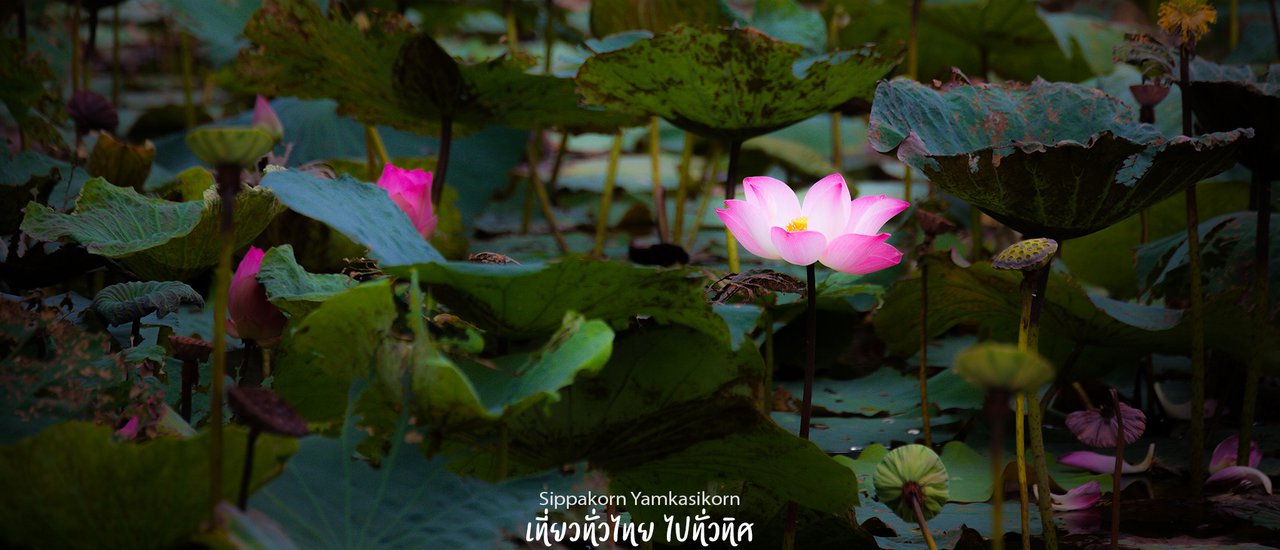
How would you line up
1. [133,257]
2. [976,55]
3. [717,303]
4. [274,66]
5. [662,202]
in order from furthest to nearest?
[976,55] → [662,202] → [274,66] → [133,257] → [717,303]

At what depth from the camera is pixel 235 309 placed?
82 centimetres

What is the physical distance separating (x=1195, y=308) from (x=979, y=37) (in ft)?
3.43

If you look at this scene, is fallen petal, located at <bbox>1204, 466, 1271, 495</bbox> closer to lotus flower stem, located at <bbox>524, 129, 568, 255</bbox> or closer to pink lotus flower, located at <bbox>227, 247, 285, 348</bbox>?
pink lotus flower, located at <bbox>227, 247, 285, 348</bbox>

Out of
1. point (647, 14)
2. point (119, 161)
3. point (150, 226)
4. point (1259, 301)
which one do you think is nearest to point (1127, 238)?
point (1259, 301)

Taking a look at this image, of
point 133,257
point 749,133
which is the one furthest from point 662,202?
point 133,257

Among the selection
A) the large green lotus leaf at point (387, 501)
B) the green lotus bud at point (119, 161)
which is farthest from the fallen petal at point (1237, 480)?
the green lotus bud at point (119, 161)

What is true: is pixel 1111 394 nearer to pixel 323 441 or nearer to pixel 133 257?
pixel 323 441

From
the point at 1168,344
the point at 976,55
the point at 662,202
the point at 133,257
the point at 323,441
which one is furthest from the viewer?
the point at 976,55

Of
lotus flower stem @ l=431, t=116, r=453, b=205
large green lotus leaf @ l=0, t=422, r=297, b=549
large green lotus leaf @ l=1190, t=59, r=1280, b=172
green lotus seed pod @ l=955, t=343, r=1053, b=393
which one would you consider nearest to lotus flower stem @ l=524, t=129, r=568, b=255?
lotus flower stem @ l=431, t=116, r=453, b=205

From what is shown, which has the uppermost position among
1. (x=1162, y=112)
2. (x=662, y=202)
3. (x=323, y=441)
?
(x=1162, y=112)

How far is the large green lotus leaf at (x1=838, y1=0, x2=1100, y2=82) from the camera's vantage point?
5.80 feet

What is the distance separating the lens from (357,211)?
28.3 inches

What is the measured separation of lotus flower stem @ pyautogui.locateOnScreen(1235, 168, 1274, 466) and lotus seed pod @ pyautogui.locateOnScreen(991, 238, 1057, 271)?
16.7 inches

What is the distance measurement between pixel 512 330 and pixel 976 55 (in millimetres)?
1578
